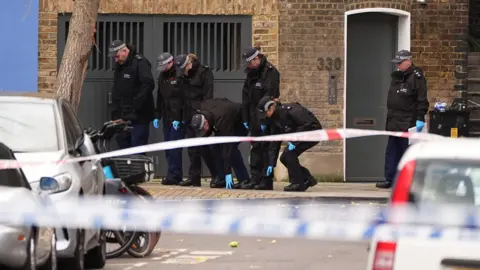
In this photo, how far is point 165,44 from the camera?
73.6ft

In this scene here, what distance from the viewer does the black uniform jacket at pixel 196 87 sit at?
810 inches

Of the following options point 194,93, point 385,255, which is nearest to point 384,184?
point 194,93

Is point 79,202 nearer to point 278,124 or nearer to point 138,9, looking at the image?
point 278,124

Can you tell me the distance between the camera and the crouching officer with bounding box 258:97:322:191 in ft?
63.7

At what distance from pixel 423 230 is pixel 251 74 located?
12.9 metres

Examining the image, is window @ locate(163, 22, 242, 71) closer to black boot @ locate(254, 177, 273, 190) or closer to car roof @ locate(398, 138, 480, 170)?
black boot @ locate(254, 177, 273, 190)

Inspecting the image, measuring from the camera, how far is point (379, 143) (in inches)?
896

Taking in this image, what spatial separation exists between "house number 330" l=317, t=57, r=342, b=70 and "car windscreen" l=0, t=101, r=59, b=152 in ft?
35.7

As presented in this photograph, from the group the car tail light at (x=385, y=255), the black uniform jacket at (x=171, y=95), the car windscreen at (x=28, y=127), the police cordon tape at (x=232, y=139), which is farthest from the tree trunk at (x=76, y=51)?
the car tail light at (x=385, y=255)

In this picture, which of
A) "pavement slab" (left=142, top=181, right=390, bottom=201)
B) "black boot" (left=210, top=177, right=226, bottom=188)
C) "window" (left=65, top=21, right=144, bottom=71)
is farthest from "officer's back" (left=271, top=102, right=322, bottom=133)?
"window" (left=65, top=21, right=144, bottom=71)

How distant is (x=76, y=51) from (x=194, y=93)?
2.42 m

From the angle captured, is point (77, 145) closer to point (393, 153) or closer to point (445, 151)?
point (445, 151)

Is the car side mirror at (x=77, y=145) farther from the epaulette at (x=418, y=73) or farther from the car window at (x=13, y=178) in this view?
the epaulette at (x=418, y=73)

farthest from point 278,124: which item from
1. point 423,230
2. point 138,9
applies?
point 423,230
